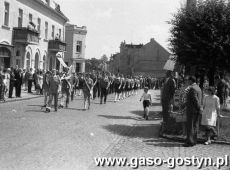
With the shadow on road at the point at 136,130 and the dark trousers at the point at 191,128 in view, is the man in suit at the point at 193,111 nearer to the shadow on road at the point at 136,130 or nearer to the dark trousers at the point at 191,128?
the dark trousers at the point at 191,128

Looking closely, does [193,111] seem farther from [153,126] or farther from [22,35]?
[22,35]

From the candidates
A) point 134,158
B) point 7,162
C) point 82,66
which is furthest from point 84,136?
point 82,66

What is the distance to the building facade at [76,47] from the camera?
202 ft

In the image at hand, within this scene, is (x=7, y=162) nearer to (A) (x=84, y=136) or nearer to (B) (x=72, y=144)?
(B) (x=72, y=144)

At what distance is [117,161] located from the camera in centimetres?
770

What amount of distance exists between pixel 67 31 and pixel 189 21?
50655mm

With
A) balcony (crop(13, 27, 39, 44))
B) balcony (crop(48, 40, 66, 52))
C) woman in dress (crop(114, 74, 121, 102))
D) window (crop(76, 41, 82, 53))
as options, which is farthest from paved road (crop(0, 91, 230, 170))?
window (crop(76, 41, 82, 53))

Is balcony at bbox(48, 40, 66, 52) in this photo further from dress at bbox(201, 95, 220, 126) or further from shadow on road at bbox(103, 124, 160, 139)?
dress at bbox(201, 95, 220, 126)

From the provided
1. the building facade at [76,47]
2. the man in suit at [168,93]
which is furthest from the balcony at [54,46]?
the man in suit at [168,93]

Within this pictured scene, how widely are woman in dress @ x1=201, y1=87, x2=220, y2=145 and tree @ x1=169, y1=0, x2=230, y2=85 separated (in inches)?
117

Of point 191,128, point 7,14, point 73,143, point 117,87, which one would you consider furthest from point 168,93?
point 7,14

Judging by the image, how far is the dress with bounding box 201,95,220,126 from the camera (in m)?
10.5

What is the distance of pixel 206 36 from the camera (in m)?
13.4

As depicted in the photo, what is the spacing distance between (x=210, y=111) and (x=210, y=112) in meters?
0.04
